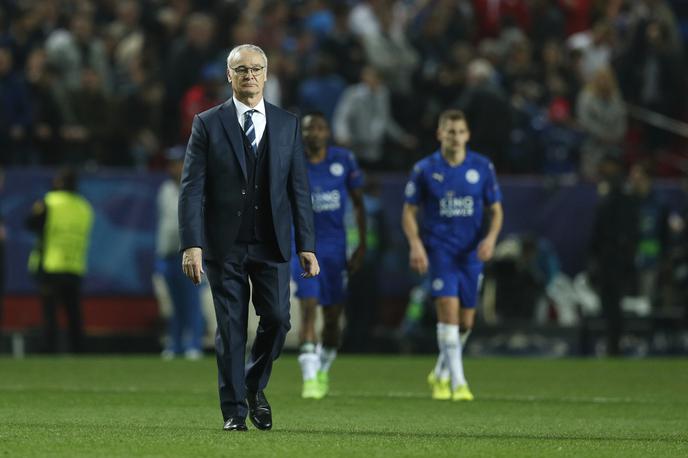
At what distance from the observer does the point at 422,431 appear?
1048 centimetres

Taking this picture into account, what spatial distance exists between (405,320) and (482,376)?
17.0 ft

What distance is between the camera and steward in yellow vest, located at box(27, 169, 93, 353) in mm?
21297

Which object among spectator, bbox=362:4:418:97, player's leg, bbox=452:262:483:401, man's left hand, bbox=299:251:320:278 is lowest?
player's leg, bbox=452:262:483:401

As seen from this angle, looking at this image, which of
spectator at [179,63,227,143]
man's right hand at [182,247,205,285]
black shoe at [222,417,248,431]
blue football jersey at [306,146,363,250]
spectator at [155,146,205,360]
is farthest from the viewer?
spectator at [179,63,227,143]

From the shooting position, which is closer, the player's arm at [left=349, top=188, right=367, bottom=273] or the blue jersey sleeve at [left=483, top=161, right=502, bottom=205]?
the blue jersey sleeve at [left=483, top=161, right=502, bottom=205]

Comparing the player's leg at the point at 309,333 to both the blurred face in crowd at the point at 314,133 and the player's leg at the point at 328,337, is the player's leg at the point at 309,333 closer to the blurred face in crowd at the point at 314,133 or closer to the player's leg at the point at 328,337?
the player's leg at the point at 328,337

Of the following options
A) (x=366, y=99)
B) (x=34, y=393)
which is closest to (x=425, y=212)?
(x=34, y=393)

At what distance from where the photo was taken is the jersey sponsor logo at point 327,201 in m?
14.2

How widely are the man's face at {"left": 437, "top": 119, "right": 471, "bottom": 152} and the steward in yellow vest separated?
835cm

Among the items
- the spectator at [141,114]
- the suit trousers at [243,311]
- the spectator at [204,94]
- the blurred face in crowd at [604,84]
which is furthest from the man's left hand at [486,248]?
the blurred face in crowd at [604,84]

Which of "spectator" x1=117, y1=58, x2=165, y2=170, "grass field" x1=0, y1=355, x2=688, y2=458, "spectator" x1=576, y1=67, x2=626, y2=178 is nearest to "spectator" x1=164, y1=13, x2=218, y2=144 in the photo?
"spectator" x1=117, y1=58, x2=165, y2=170

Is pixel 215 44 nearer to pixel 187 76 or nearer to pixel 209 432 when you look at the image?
pixel 187 76

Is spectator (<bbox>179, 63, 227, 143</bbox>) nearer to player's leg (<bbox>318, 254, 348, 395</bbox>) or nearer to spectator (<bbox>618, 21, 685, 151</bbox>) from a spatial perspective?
spectator (<bbox>618, 21, 685, 151</bbox>)

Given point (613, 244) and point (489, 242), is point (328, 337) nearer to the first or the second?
point (489, 242)
